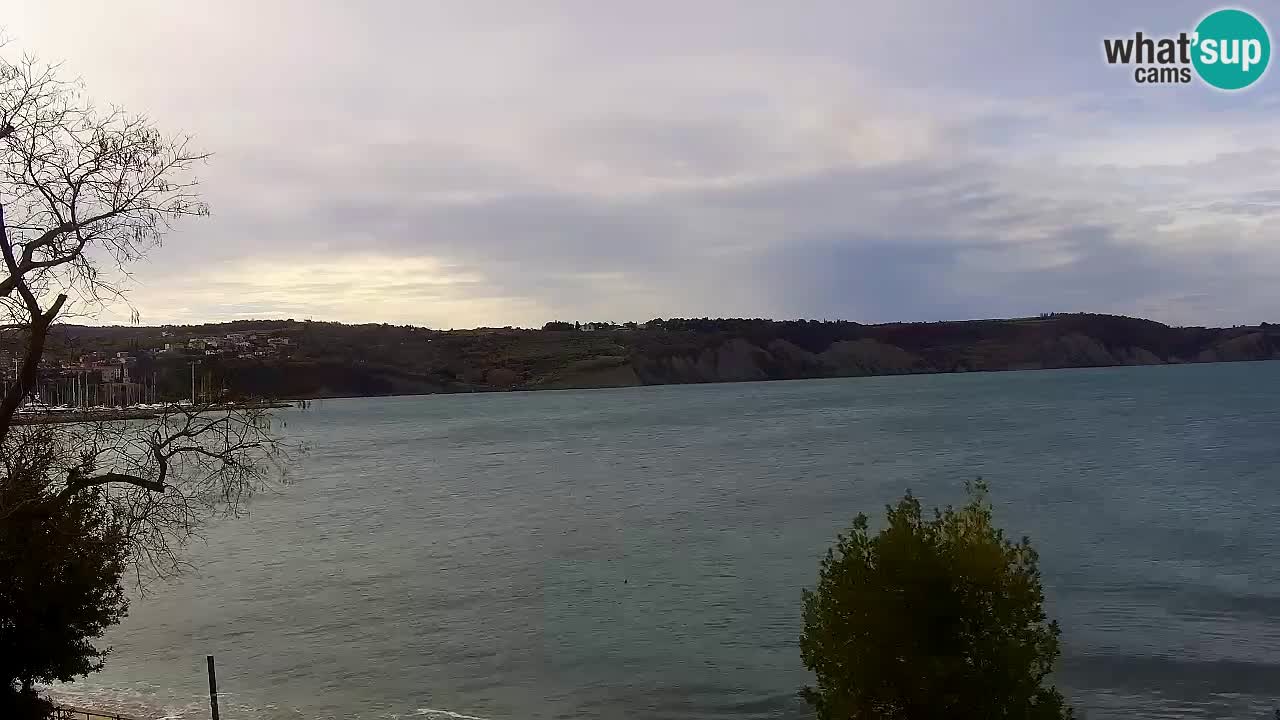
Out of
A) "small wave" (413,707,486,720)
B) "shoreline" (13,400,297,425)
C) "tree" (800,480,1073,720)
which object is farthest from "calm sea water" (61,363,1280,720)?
"shoreline" (13,400,297,425)

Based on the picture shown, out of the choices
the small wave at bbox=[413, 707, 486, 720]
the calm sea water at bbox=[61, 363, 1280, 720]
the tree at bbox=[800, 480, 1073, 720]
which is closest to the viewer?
the tree at bbox=[800, 480, 1073, 720]

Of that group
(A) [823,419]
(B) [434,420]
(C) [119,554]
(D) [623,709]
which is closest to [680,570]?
(D) [623,709]

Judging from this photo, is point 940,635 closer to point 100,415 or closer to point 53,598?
point 100,415

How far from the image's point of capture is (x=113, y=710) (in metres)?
24.4

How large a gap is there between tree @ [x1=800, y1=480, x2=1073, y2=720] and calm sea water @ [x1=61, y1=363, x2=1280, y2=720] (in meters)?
13.1

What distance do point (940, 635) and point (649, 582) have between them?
29.7 meters

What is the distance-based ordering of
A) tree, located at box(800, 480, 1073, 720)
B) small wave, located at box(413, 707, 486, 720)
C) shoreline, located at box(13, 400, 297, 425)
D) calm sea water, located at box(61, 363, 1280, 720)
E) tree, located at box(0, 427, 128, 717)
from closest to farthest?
shoreline, located at box(13, 400, 297, 425) → tree, located at box(800, 480, 1073, 720) → tree, located at box(0, 427, 128, 717) → small wave, located at box(413, 707, 486, 720) → calm sea water, located at box(61, 363, 1280, 720)

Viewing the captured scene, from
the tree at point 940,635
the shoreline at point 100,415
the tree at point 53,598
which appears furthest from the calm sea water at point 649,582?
the shoreline at point 100,415

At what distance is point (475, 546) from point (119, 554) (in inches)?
1456

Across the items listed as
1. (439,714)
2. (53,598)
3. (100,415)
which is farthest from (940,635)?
(439,714)

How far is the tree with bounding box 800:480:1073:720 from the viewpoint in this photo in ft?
38.6

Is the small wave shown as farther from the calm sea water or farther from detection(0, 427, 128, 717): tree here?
detection(0, 427, 128, 717): tree

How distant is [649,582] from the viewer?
40.7 meters

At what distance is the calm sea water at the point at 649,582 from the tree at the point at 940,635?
13.1 metres
